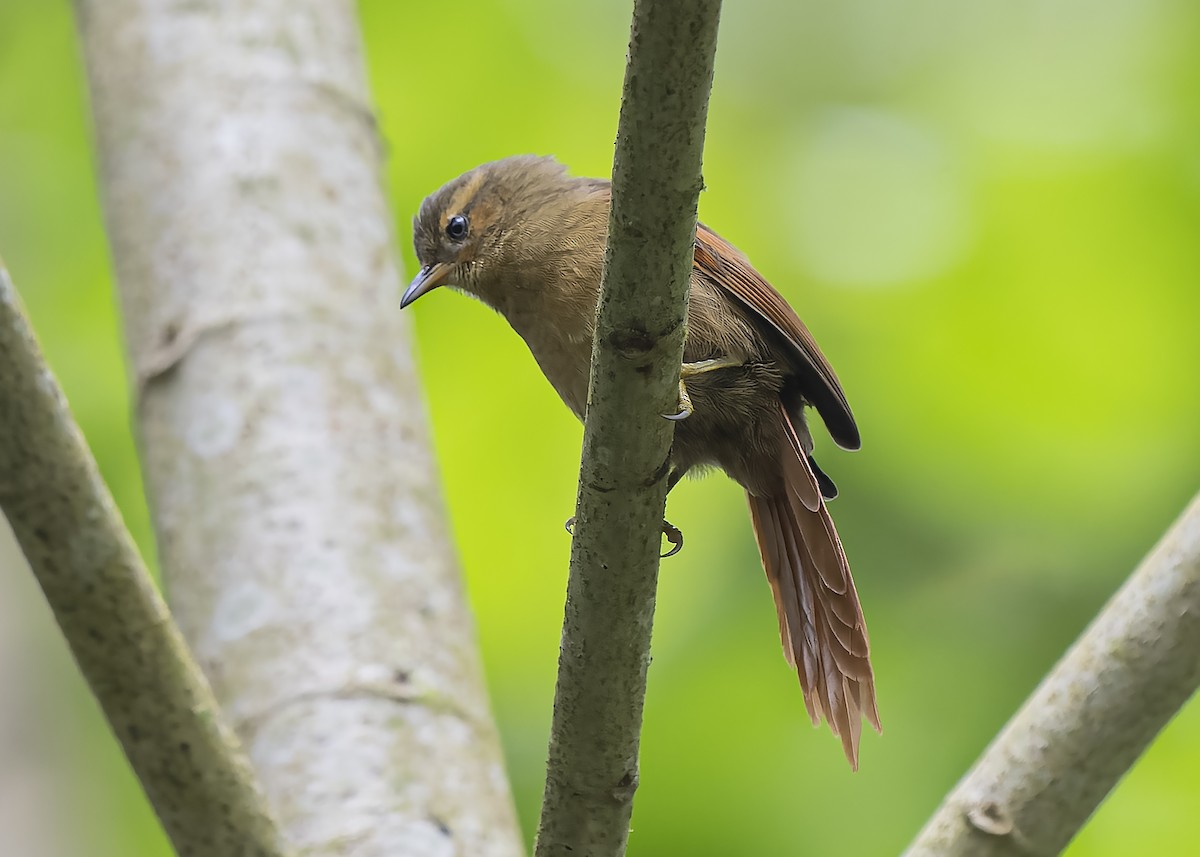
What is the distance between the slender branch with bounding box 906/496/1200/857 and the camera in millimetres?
2404

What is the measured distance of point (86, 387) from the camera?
4.79 m

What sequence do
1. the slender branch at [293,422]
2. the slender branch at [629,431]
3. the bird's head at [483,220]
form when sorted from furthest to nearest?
the bird's head at [483,220]
the slender branch at [293,422]
the slender branch at [629,431]

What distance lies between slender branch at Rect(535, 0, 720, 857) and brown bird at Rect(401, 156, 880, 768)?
0.87 metres

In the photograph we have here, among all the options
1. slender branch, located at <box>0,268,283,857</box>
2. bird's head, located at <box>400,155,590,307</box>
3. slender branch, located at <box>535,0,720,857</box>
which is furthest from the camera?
bird's head, located at <box>400,155,590,307</box>

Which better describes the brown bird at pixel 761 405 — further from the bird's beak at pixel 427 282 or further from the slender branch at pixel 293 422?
the slender branch at pixel 293 422

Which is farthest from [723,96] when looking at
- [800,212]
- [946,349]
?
[946,349]

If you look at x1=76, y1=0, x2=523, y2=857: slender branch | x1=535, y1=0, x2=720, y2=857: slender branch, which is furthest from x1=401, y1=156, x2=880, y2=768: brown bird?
x1=535, y1=0, x2=720, y2=857: slender branch

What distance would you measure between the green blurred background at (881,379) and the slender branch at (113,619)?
203cm

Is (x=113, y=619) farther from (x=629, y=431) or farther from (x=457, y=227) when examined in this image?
(x=457, y=227)

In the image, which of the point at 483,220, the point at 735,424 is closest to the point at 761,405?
the point at 735,424

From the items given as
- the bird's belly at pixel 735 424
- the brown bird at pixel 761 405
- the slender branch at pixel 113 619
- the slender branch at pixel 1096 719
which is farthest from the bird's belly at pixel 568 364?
the slender branch at pixel 113 619

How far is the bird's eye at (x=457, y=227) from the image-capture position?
3.74 meters

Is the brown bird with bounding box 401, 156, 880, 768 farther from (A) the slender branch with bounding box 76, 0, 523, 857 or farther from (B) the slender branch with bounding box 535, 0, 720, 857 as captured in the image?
(B) the slender branch with bounding box 535, 0, 720, 857

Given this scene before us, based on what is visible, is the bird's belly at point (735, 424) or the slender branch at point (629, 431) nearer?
the slender branch at point (629, 431)
